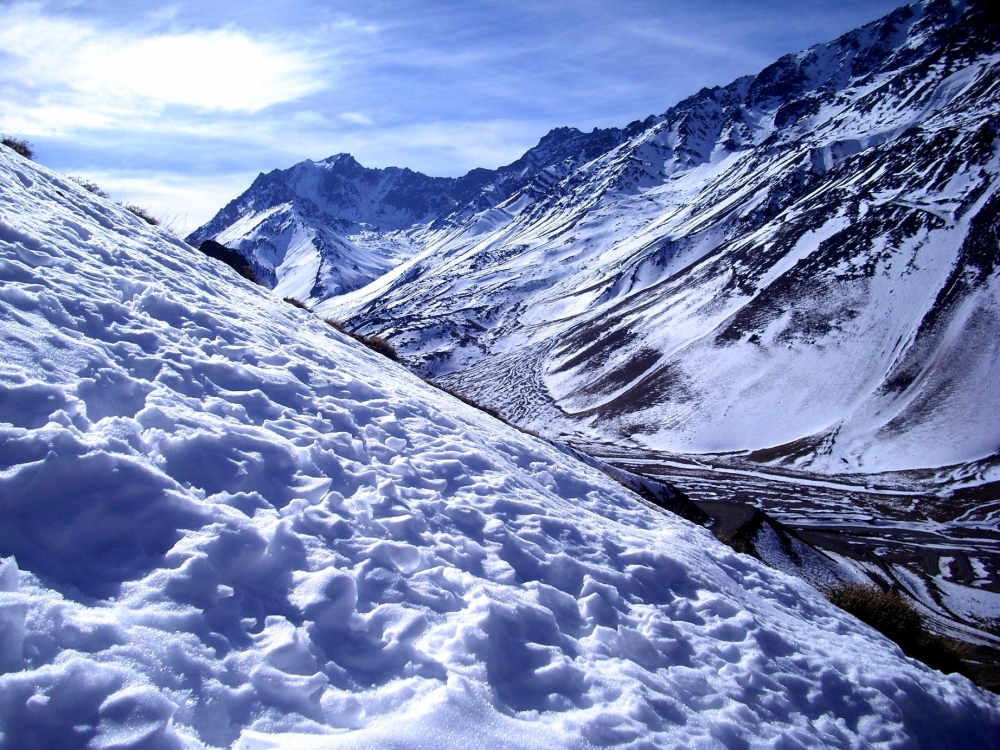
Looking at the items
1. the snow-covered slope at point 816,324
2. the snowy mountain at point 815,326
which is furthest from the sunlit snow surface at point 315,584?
the snow-covered slope at point 816,324

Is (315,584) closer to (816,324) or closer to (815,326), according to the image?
(815,326)

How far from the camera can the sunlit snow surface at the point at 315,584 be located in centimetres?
407

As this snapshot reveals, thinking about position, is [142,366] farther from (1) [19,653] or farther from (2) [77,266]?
(1) [19,653]

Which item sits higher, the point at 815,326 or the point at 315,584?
the point at 815,326

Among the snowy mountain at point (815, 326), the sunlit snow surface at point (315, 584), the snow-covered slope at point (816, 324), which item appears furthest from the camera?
the snow-covered slope at point (816, 324)

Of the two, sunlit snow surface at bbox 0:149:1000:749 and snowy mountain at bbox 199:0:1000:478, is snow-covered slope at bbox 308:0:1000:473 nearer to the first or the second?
snowy mountain at bbox 199:0:1000:478

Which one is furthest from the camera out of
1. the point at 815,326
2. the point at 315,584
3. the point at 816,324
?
the point at 816,324

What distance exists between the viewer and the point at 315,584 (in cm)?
529

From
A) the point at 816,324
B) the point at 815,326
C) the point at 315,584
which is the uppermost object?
the point at 816,324

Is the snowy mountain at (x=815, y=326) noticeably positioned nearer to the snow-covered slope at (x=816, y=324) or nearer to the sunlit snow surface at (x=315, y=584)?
the snow-covered slope at (x=816, y=324)

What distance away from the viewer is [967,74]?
447 feet

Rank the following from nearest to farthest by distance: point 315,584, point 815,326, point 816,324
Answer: point 315,584
point 815,326
point 816,324

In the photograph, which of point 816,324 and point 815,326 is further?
point 816,324

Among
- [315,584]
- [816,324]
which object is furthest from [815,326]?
[315,584]
